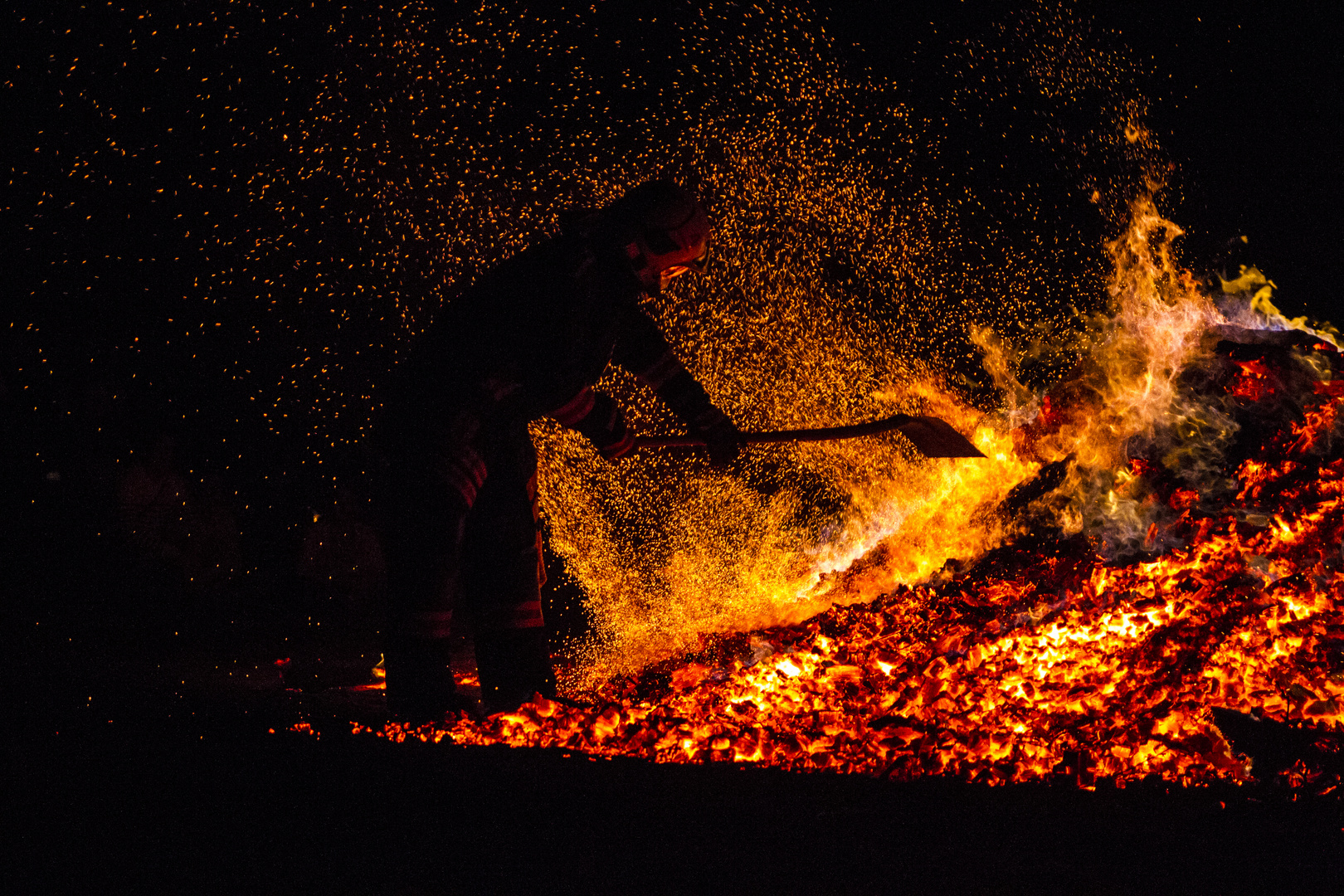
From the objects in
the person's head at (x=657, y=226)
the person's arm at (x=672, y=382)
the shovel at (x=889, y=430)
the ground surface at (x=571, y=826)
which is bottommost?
the ground surface at (x=571, y=826)

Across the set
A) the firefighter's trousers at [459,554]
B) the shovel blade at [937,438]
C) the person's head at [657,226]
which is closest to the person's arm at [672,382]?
the person's head at [657,226]

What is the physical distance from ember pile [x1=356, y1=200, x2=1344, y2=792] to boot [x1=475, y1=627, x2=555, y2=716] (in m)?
0.29

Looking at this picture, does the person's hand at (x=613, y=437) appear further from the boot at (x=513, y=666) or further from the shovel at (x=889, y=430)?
the boot at (x=513, y=666)

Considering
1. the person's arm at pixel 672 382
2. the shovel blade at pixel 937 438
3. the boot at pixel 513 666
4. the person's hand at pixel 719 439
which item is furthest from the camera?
the shovel blade at pixel 937 438

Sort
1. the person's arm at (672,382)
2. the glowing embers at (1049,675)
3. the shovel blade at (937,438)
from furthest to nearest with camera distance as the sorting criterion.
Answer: the shovel blade at (937,438) < the person's arm at (672,382) < the glowing embers at (1049,675)

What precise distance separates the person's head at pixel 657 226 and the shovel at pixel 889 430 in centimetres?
92

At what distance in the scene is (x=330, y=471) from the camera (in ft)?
21.2

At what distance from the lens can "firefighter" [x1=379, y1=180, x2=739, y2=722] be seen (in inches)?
114

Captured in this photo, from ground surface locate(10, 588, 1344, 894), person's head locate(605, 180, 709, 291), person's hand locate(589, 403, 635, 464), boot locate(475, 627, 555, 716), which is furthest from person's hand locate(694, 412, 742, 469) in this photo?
ground surface locate(10, 588, 1344, 894)

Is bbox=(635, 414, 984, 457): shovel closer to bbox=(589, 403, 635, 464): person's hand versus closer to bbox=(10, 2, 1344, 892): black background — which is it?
bbox=(589, 403, 635, 464): person's hand

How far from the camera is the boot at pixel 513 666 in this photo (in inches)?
126

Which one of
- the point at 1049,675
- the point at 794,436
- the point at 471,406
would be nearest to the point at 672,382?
the point at 794,436

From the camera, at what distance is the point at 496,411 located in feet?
9.93

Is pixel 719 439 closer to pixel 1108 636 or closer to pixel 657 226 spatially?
pixel 657 226
